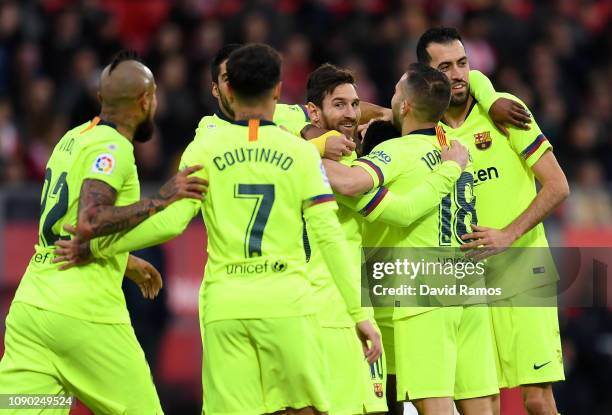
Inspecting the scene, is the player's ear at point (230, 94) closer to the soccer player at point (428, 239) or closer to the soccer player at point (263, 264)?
the soccer player at point (263, 264)

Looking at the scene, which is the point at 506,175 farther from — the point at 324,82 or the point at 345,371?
the point at 345,371

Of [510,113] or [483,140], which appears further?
[483,140]

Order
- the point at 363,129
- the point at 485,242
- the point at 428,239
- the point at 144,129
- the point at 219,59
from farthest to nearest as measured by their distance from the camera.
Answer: the point at 219,59 < the point at 363,129 < the point at 485,242 < the point at 428,239 < the point at 144,129

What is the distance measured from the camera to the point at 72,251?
643 cm

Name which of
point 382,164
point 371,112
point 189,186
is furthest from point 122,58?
point 371,112

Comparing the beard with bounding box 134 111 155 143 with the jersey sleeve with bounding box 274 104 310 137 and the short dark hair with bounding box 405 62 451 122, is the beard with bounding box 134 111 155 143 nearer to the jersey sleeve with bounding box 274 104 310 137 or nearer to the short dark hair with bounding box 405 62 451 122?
the jersey sleeve with bounding box 274 104 310 137

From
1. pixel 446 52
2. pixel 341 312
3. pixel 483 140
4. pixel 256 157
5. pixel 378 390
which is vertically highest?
pixel 446 52

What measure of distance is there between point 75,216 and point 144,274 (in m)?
0.95

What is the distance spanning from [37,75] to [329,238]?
973cm

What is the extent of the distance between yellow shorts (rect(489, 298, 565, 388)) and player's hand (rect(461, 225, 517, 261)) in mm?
461

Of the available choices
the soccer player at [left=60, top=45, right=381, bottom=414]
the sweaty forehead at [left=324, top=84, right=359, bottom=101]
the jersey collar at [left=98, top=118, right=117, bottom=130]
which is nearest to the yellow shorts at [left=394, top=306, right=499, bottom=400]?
the soccer player at [left=60, top=45, right=381, bottom=414]

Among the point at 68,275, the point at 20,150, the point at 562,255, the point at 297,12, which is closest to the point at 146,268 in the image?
the point at 68,275

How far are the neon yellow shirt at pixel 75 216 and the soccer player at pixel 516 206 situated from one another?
2.42 meters

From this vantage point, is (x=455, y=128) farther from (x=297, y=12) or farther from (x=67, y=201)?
(x=297, y=12)
